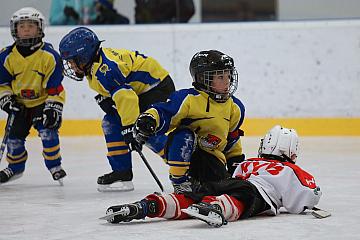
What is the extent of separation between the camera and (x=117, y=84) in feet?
14.9

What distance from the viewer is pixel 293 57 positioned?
766 cm

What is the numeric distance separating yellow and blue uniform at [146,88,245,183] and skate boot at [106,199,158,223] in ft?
1.75

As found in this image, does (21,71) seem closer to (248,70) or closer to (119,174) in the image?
(119,174)

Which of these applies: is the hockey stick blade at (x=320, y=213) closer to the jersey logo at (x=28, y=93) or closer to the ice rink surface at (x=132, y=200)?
the ice rink surface at (x=132, y=200)

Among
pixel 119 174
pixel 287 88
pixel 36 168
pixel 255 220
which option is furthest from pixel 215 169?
pixel 287 88

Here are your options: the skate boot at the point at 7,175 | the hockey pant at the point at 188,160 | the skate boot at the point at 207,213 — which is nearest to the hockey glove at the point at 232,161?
the hockey pant at the point at 188,160

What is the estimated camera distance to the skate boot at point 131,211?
3.34 m

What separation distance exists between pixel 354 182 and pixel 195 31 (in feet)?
10.5

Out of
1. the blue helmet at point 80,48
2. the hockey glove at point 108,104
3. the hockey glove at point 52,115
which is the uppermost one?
the blue helmet at point 80,48

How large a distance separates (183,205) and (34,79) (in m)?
1.84

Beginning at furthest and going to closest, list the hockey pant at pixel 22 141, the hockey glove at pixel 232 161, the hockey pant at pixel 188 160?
the hockey pant at pixel 22 141, the hockey glove at pixel 232 161, the hockey pant at pixel 188 160

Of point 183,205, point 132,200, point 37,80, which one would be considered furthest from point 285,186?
point 37,80

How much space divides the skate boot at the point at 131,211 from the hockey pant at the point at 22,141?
5.84ft

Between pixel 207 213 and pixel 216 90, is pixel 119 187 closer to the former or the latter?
pixel 216 90
